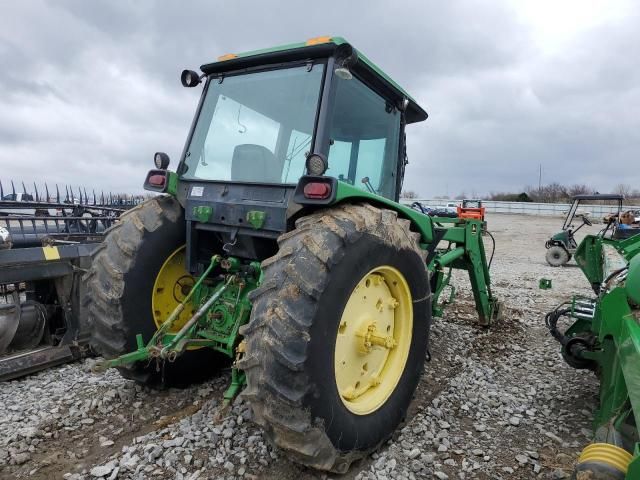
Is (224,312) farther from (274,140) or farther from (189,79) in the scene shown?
(189,79)

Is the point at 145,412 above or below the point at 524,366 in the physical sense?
below

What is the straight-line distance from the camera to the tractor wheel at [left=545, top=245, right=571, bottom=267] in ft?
41.5

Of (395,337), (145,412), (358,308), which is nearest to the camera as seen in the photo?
(358,308)

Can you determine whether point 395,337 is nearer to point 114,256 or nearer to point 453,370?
point 453,370

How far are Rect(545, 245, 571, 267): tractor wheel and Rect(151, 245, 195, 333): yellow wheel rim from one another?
11.9 meters

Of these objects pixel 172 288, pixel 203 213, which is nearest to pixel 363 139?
pixel 203 213

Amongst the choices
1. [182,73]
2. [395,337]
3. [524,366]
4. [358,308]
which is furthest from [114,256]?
[524,366]

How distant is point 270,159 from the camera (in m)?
3.02

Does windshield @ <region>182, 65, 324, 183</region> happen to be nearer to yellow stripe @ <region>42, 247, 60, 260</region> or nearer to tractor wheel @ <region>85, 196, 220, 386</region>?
tractor wheel @ <region>85, 196, 220, 386</region>

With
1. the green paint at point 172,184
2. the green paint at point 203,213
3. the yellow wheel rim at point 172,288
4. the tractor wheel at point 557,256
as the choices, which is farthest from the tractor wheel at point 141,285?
the tractor wheel at point 557,256

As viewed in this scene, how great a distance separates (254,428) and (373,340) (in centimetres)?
99

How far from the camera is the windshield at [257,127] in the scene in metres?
2.93

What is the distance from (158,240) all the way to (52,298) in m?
1.87

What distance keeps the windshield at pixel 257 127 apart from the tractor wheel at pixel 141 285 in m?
0.47
